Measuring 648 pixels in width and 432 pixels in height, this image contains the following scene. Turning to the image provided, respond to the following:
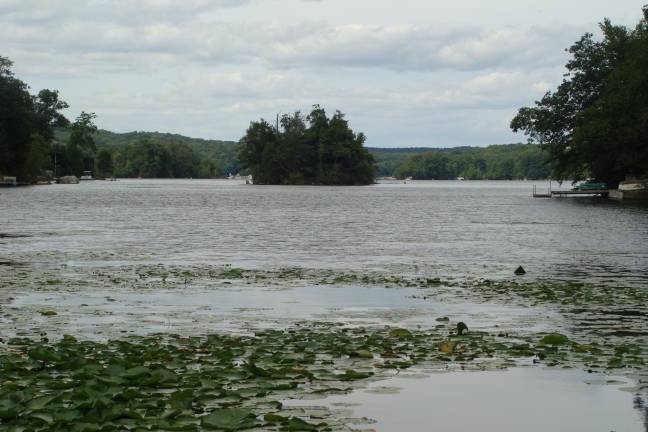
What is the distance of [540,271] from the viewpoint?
31406 millimetres

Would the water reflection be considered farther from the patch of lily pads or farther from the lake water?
the patch of lily pads

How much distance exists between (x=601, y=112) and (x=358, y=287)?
91123 millimetres

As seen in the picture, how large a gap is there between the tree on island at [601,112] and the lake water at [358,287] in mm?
44280

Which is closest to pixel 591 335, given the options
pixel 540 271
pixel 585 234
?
pixel 540 271

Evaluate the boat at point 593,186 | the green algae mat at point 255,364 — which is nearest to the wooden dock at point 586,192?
the boat at point 593,186

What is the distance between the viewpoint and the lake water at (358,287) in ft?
38.6

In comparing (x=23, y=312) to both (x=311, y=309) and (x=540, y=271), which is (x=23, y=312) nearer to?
(x=311, y=309)

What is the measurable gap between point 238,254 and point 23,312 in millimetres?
18426

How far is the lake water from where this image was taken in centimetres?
1177

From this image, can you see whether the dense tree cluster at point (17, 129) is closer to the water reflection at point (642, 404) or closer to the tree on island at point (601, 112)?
the tree on island at point (601, 112)

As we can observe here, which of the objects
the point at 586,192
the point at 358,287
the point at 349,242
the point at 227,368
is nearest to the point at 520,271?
the point at 358,287

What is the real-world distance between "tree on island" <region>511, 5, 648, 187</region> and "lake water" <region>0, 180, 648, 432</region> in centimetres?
4428

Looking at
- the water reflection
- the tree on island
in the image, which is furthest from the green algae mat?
the tree on island

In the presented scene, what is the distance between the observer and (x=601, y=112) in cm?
11062
